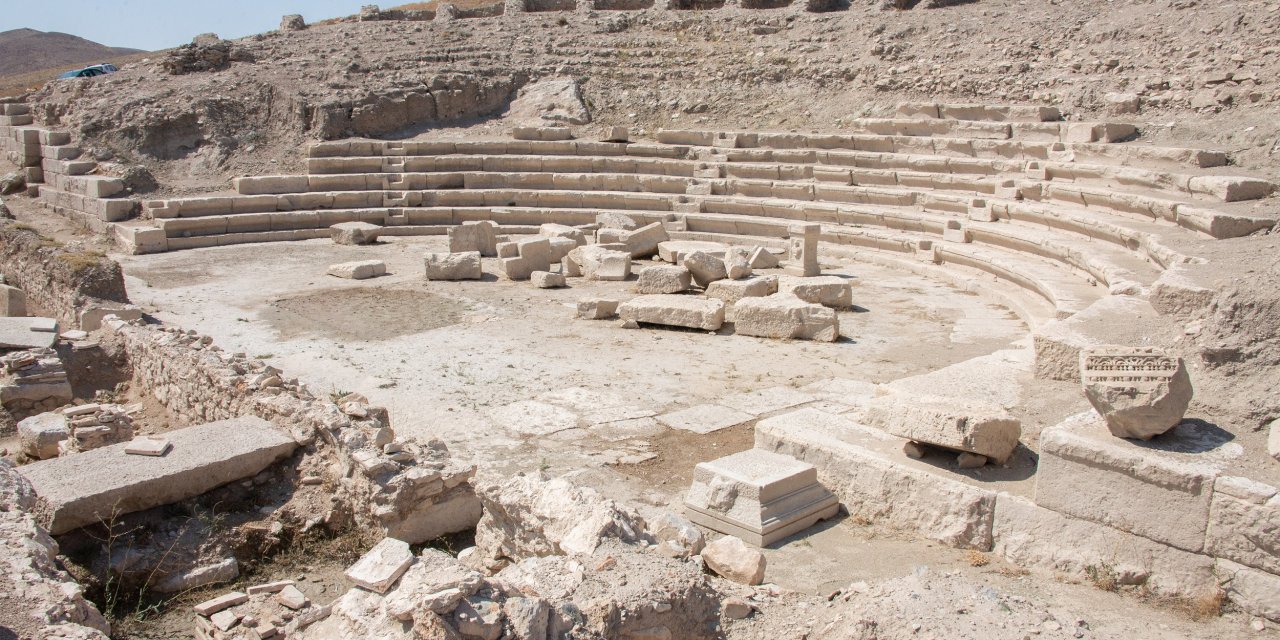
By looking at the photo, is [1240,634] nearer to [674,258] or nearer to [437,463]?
[437,463]

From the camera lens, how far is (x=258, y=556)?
6508 millimetres

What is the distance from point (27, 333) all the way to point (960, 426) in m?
9.30

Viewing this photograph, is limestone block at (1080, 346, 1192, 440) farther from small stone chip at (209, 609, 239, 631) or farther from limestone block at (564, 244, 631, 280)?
limestone block at (564, 244, 631, 280)

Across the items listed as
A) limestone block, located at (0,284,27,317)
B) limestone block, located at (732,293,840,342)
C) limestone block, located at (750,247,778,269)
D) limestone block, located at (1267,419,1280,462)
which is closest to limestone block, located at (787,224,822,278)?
limestone block, located at (750,247,778,269)

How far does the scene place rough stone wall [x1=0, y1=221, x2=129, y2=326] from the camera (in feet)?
39.2

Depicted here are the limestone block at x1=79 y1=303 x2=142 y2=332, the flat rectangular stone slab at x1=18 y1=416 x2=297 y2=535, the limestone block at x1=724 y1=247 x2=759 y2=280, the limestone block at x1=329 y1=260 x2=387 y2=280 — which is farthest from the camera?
the limestone block at x1=329 y1=260 x2=387 y2=280

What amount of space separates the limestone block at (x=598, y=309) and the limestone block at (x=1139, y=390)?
7.67 meters

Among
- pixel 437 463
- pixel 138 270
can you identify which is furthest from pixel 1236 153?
pixel 138 270

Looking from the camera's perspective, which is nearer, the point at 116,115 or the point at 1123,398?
the point at 1123,398

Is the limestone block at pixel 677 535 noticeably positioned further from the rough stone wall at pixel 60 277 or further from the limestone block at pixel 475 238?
the limestone block at pixel 475 238

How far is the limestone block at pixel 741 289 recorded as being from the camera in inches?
509

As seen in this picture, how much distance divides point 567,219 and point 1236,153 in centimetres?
1114

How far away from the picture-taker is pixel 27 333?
1021cm

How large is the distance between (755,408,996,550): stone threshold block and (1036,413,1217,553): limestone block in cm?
46
